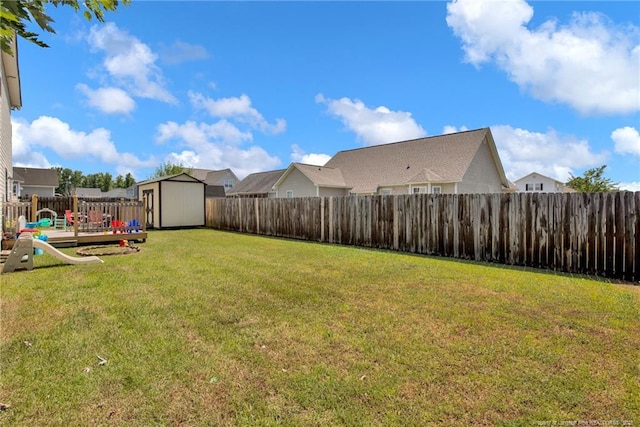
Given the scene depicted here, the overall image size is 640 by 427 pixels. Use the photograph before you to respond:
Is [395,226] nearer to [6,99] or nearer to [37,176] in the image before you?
[6,99]

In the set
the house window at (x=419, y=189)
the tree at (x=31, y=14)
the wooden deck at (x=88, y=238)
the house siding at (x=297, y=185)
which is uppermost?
the house siding at (x=297, y=185)

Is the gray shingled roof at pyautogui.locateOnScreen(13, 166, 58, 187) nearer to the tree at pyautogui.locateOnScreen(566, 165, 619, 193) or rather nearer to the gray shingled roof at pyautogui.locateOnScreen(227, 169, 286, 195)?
the gray shingled roof at pyautogui.locateOnScreen(227, 169, 286, 195)

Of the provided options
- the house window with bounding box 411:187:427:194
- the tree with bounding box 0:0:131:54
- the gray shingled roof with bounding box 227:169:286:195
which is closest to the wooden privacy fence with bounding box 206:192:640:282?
the tree with bounding box 0:0:131:54

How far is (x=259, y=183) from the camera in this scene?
34.3 meters

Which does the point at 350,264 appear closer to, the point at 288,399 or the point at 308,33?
the point at 288,399

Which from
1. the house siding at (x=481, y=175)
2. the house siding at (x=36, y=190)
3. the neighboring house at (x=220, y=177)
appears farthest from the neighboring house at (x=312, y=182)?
the house siding at (x=36, y=190)

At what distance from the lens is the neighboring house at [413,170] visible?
70.4ft

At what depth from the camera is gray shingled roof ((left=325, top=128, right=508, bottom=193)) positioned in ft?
70.6

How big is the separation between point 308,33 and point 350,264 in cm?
1198

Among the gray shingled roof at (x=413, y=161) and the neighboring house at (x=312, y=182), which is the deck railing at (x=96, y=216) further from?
the gray shingled roof at (x=413, y=161)

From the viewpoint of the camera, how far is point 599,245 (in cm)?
664

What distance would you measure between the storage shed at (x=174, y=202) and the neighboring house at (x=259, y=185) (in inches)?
402

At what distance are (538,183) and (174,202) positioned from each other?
51.2 m

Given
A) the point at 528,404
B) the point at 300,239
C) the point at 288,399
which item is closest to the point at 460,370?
the point at 528,404
